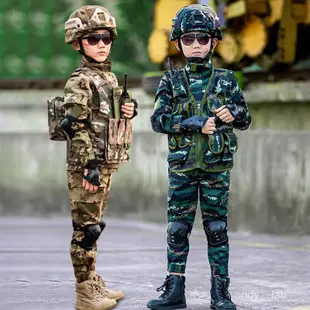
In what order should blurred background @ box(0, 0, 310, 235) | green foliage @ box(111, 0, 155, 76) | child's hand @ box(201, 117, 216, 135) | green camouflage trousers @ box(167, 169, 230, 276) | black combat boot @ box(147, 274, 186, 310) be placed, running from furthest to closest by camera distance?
green foliage @ box(111, 0, 155, 76)
blurred background @ box(0, 0, 310, 235)
black combat boot @ box(147, 274, 186, 310)
green camouflage trousers @ box(167, 169, 230, 276)
child's hand @ box(201, 117, 216, 135)

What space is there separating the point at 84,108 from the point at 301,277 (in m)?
2.64

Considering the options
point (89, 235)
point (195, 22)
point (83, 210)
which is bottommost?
point (89, 235)

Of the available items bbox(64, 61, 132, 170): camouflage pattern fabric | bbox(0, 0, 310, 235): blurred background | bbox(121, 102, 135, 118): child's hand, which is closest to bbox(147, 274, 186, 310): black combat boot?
bbox(64, 61, 132, 170): camouflage pattern fabric

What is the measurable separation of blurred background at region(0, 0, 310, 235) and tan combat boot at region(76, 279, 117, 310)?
4.38 meters

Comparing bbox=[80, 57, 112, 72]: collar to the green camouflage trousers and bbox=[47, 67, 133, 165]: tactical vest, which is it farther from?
the green camouflage trousers

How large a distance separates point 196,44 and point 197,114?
439 millimetres

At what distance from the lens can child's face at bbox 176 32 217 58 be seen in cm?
619

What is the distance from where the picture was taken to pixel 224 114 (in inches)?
241

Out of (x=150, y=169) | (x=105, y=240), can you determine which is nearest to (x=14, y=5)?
(x=150, y=169)

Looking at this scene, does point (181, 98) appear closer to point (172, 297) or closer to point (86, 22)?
point (86, 22)

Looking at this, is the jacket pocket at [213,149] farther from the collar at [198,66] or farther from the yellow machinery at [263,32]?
the yellow machinery at [263,32]

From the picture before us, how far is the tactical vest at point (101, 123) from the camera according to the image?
6.31 m

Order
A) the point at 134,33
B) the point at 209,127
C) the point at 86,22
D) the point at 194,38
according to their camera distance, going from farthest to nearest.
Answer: the point at 134,33, the point at 86,22, the point at 194,38, the point at 209,127

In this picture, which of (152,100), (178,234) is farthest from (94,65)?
(152,100)
